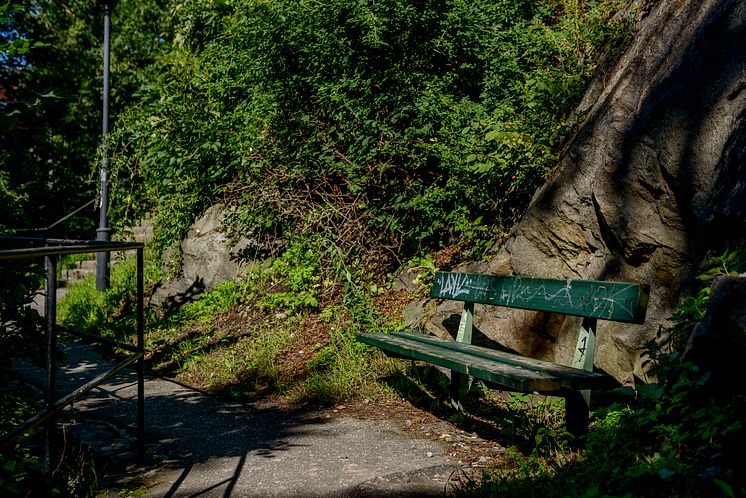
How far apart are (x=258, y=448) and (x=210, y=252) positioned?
551cm

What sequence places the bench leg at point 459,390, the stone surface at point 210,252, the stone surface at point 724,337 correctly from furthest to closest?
A: the stone surface at point 210,252
the bench leg at point 459,390
the stone surface at point 724,337

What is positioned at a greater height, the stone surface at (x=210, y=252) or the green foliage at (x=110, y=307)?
the stone surface at (x=210, y=252)

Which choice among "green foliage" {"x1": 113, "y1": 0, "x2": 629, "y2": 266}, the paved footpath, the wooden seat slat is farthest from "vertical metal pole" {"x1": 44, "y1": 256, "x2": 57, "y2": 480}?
"green foliage" {"x1": 113, "y1": 0, "x2": 629, "y2": 266}

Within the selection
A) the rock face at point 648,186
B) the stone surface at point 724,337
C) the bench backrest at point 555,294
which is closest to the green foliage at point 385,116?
the rock face at point 648,186

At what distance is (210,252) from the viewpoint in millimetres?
9438

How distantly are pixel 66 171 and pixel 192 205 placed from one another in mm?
8829

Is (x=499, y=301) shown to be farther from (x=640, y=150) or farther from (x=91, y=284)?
(x=91, y=284)

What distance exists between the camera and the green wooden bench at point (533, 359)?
11.3 feet

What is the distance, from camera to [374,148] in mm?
7316

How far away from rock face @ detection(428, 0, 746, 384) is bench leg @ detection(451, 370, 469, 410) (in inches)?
27.2

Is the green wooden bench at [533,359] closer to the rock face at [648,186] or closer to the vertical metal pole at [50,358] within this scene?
the rock face at [648,186]

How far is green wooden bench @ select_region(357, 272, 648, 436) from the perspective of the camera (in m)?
3.45

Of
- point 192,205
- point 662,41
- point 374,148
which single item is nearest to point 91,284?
point 192,205

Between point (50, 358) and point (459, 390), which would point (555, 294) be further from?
point (50, 358)
